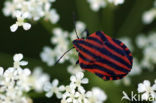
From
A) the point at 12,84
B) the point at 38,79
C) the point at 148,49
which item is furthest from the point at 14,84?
the point at 148,49

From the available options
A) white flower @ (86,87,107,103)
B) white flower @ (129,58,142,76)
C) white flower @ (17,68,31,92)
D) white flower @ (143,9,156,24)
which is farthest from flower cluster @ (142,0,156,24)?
white flower @ (17,68,31,92)

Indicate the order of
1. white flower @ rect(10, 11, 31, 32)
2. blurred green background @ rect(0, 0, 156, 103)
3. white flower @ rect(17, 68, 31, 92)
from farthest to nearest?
blurred green background @ rect(0, 0, 156, 103)
white flower @ rect(10, 11, 31, 32)
white flower @ rect(17, 68, 31, 92)

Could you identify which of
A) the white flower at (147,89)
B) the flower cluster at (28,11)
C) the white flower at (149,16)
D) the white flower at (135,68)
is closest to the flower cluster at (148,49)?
the white flower at (135,68)

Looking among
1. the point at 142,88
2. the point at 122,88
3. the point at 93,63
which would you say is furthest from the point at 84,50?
the point at 122,88

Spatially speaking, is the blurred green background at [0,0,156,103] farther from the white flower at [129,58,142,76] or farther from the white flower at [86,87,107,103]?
the white flower at [86,87,107,103]

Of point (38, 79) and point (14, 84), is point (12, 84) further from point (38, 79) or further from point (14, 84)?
point (38, 79)

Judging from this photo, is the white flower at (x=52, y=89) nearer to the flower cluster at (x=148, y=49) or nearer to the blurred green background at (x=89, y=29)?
the blurred green background at (x=89, y=29)
